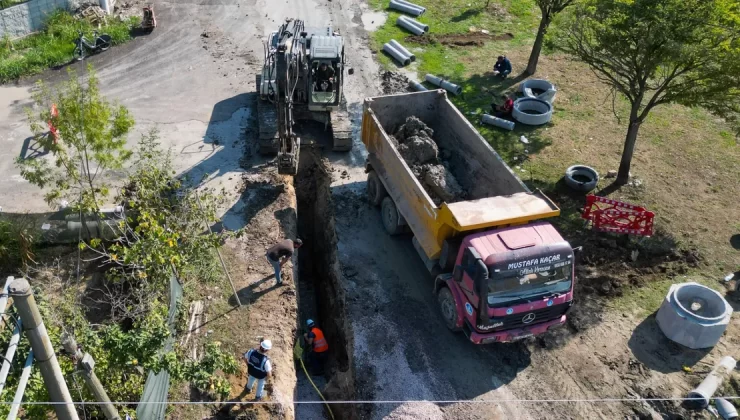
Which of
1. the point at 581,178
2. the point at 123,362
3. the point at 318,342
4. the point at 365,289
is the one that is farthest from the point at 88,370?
the point at 581,178

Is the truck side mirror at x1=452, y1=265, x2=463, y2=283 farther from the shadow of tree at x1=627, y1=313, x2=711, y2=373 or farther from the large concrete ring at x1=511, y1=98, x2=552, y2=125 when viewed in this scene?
the large concrete ring at x1=511, y1=98, x2=552, y2=125

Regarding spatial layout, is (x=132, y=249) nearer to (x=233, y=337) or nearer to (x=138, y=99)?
(x=233, y=337)

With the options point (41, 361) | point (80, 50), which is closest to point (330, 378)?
point (41, 361)

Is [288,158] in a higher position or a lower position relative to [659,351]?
higher

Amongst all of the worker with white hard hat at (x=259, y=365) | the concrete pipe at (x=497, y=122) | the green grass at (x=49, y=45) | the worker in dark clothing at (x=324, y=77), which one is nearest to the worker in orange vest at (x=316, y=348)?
the worker with white hard hat at (x=259, y=365)

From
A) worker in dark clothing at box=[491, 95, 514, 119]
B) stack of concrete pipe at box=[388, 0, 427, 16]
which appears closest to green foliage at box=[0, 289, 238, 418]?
worker in dark clothing at box=[491, 95, 514, 119]

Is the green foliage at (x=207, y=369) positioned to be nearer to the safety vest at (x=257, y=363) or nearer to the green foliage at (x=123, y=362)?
the green foliage at (x=123, y=362)

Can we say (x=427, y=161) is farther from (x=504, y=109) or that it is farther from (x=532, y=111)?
(x=532, y=111)
